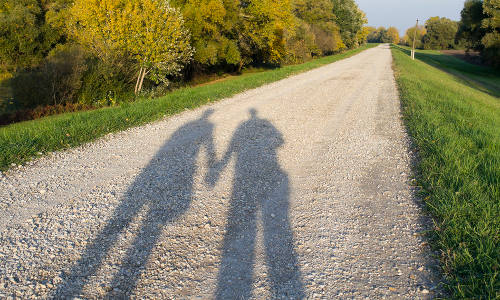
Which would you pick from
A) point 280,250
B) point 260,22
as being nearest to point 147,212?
point 280,250

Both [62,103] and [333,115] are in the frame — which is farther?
[62,103]

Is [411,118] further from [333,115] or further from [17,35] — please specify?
[17,35]

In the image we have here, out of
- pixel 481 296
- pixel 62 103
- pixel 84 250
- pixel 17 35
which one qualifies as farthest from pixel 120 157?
pixel 17 35

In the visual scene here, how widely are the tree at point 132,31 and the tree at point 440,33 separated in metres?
96.2

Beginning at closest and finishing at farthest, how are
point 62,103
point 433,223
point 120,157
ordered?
point 433,223, point 120,157, point 62,103

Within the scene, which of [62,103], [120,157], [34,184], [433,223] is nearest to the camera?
[433,223]

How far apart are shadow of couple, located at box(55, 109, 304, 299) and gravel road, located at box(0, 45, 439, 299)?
2 cm

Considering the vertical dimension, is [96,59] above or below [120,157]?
above

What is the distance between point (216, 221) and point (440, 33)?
108401 millimetres

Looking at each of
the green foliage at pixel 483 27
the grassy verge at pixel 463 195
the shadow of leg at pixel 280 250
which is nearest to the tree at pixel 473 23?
the green foliage at pixel 483 27

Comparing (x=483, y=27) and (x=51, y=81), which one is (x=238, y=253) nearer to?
(x=51, y=81)

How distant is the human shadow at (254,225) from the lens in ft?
10.4

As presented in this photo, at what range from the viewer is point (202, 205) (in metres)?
4.66

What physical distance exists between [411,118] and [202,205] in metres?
7.20
